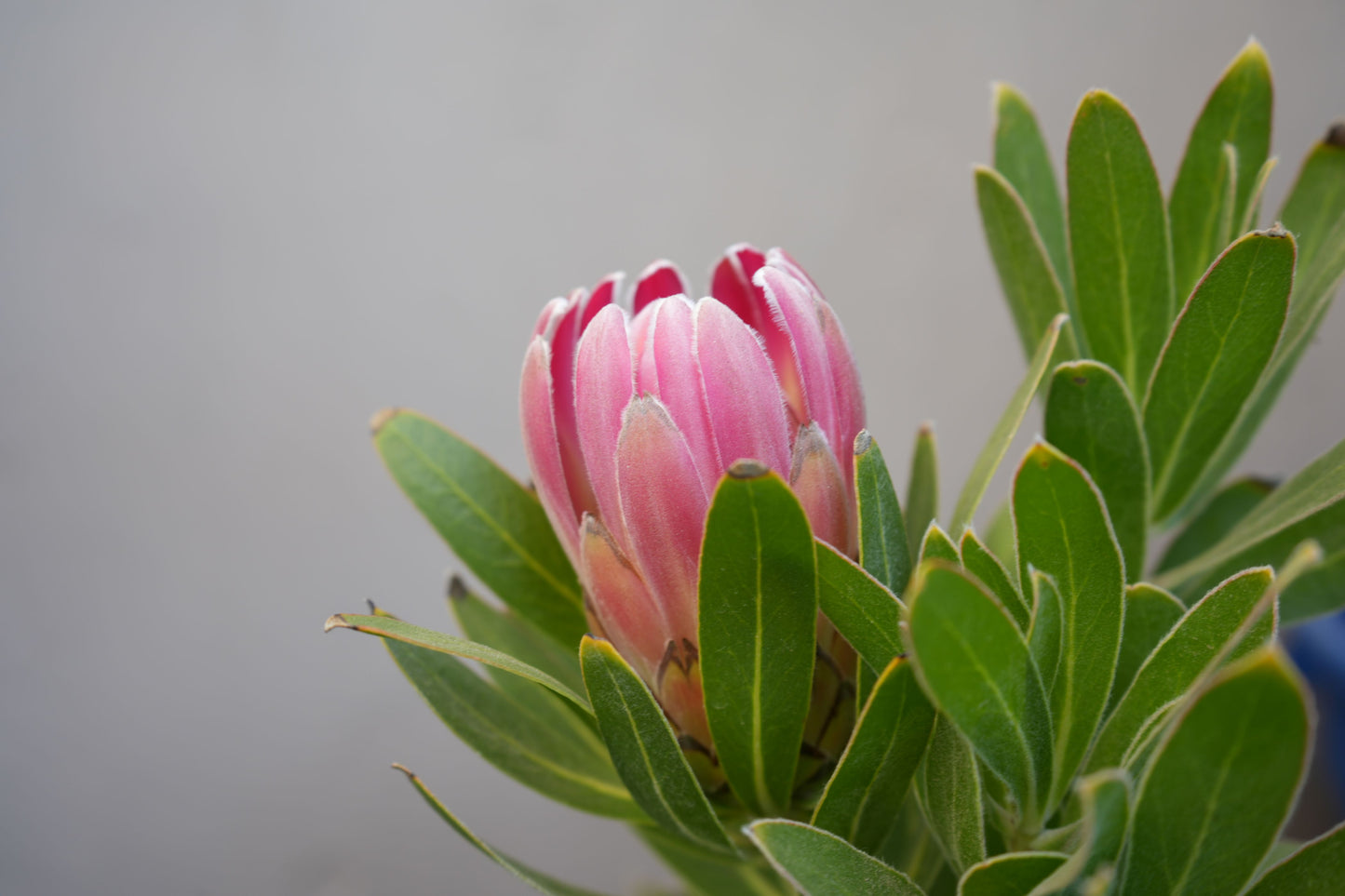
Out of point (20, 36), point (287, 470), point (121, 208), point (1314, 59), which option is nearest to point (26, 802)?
point (287, 470)

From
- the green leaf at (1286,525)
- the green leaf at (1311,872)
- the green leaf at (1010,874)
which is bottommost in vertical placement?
the green leaf at (1311,872)

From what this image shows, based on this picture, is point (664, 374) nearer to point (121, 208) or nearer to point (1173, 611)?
point (1173, 611)

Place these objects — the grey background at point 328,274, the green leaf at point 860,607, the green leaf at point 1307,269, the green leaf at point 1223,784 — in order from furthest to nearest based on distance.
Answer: the grey background at point 328,274 → the green leaf at point 1307,269 → the green leaf at point 860,607 → the green leaf at point 1223,784

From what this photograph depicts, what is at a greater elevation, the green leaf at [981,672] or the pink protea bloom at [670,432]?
the pink protea bloom at [670,432]

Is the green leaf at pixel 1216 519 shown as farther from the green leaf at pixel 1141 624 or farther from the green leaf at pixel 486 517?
the green leaf at pixel 486 517

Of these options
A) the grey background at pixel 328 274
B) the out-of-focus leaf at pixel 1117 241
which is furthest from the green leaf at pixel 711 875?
the grey background at pixel 328 274

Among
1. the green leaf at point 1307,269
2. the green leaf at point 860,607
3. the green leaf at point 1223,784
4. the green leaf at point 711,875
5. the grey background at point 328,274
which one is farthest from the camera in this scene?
the grey background at point 328,274

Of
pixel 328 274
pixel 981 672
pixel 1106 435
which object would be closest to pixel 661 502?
pixel 981 672

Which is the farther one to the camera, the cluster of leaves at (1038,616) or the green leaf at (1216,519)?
the green leaf at (1216,519)
